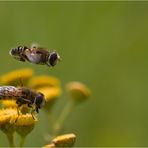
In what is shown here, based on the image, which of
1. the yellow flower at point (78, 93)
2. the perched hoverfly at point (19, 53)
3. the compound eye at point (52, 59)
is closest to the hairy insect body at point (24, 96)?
the perched hoverfly at point (19, 53)

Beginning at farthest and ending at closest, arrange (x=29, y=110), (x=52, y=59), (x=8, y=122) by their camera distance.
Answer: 1. (x=29, y=110)
2. (x=8, y=122)
3. (x=52, y=59)

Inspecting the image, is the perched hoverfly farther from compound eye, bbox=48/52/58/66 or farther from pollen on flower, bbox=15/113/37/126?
pollen on flower, bbox=15/113/37/126

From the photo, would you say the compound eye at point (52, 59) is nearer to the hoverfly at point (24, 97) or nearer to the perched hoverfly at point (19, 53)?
the perched hoverfly at point (19, 53)

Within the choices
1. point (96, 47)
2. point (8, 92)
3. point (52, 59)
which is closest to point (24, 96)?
point (8, 92)

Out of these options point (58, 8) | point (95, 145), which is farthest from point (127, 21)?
point (95, 145)

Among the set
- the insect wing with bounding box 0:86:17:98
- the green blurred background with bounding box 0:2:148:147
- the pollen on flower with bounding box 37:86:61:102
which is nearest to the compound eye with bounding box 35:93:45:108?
the insect wing with bounding box 0:86:17:98

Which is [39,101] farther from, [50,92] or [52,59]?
[50,92]

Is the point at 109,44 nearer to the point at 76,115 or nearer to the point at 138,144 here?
the point at 76,115
